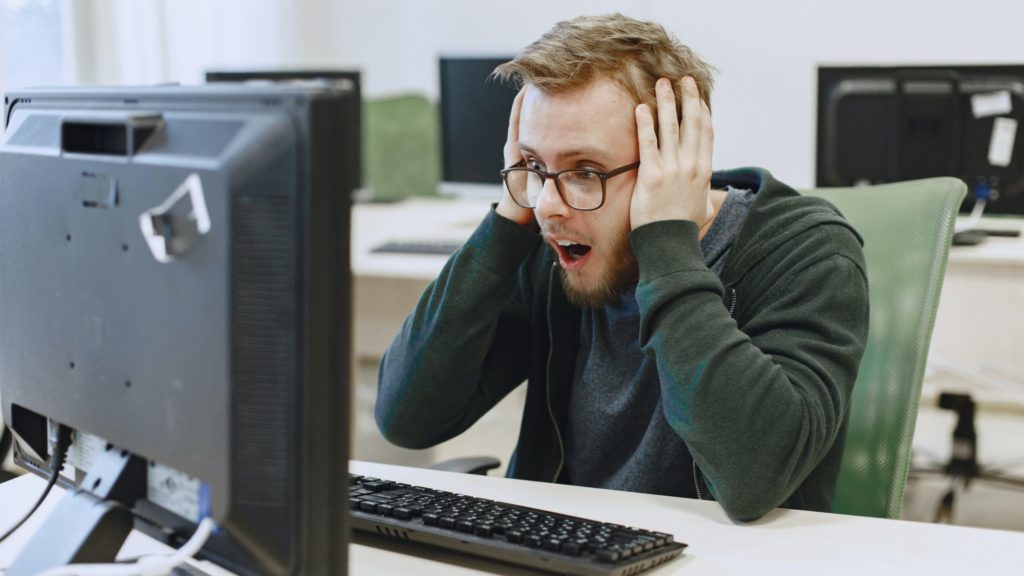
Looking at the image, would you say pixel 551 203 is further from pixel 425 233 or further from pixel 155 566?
pixel 425 233

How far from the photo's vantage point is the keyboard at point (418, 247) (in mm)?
2832

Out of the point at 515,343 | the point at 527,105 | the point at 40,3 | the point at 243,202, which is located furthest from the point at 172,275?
the point at 40,3

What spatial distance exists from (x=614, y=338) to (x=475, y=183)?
190 cm

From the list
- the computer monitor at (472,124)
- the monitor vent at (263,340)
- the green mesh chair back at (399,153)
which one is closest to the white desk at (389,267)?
the computer monitor at (472,124)

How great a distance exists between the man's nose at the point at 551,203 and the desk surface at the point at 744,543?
0.31 metres

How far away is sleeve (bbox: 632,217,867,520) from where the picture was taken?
1.15 m

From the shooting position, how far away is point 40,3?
3125mm

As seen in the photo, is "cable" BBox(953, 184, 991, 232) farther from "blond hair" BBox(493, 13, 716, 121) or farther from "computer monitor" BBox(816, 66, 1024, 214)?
"blond hair" BBox(493, 13, 716, 121)

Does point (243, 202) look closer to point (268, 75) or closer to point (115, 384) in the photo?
point (115, 384)

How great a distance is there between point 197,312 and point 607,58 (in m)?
0.69

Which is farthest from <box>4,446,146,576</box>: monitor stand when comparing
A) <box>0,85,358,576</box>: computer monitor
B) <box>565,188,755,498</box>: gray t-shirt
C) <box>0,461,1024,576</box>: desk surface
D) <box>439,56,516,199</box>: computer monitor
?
<box>439,56,516,199</box>: computer monitor

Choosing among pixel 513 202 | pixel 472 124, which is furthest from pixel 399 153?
pixel 513 202

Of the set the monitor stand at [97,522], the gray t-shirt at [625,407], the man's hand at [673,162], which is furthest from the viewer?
the gray t-shirt at [625,407]

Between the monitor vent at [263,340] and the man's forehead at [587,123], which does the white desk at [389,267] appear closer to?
the man's forehead at [587,123]
